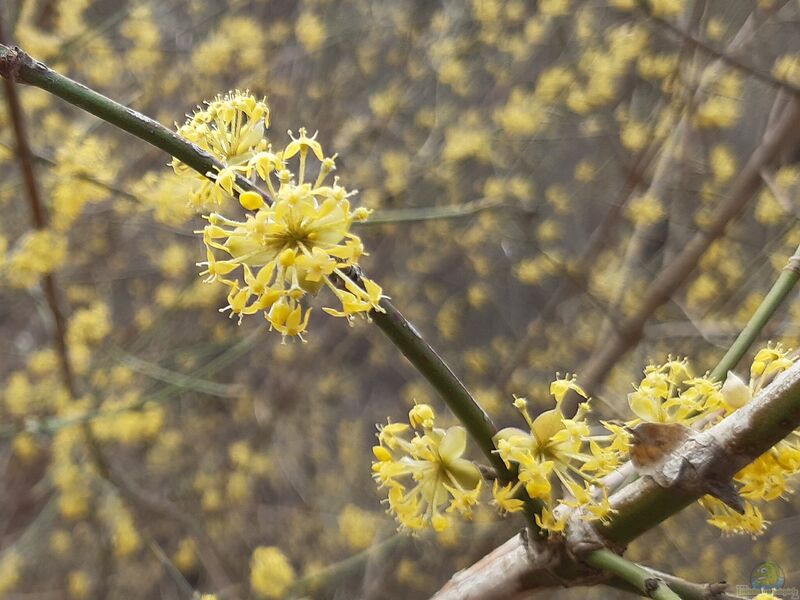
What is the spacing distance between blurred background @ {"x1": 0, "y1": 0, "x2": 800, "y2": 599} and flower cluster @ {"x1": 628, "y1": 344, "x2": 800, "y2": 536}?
186 centimetres

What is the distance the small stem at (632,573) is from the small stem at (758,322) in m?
0.30

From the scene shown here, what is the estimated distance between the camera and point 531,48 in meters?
4.66

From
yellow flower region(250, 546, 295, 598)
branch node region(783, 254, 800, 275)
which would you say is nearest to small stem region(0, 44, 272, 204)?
branch node region(783, 254, 800, 275)

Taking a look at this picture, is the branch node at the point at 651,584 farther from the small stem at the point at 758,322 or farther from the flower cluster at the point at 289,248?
the flower cluster at the point at 289,248

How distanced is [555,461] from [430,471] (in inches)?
6.8

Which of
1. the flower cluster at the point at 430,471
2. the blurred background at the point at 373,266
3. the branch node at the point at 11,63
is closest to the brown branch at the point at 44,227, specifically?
the blurred background at the point at 373,266

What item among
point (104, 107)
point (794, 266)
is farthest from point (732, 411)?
point (104, 107)

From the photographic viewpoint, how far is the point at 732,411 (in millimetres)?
921

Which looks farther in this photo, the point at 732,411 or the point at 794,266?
the point at 794,266

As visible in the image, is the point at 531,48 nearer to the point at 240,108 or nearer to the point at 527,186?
the point at 527,186

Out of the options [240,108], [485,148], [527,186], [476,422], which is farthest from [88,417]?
[527,186]

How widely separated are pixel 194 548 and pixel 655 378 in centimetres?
403

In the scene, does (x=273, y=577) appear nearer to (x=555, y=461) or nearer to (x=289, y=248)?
(x=555, y=461)

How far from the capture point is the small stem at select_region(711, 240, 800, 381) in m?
1.03
